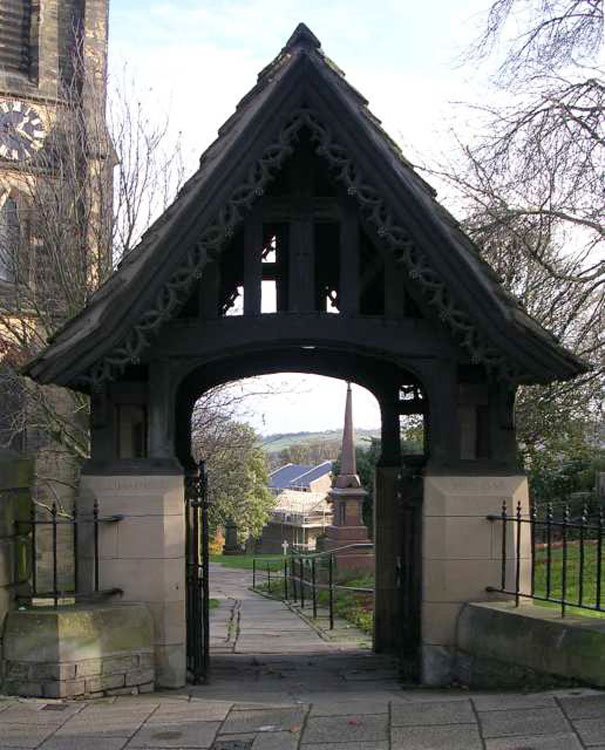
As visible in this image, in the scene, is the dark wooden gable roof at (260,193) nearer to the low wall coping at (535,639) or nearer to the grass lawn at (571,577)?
the low wall coping at (535,639)

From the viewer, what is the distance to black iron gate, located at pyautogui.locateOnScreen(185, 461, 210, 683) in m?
8.86

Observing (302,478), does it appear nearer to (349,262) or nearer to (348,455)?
(348,455)

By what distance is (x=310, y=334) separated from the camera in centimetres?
848

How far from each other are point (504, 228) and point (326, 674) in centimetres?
727

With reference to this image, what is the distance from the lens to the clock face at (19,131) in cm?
2377

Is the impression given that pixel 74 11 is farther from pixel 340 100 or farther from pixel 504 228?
→ pixel 340 100

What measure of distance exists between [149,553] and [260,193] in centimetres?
307

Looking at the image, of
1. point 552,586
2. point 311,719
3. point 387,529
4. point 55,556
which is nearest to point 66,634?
point 55,556

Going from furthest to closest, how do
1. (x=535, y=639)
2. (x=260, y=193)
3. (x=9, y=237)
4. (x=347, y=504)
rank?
1. (x=347, y=504)
2. (x=9, y=237)
3. (x=260, y=193)
4. (x=535, y=639)

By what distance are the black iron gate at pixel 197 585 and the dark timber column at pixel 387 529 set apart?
245cm

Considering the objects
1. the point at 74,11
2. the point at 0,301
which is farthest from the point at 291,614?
the point at 74,11

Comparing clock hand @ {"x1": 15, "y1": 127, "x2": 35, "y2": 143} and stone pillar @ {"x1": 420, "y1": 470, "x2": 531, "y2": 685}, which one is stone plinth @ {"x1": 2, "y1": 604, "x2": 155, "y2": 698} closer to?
stone pillar @ {"x1": 420, "y1": 470, "x2": 531, "y2": 685}

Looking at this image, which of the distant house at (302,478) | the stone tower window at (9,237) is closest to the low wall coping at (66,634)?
the stone tower window at (9,237)

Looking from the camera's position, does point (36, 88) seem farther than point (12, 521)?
Yes
